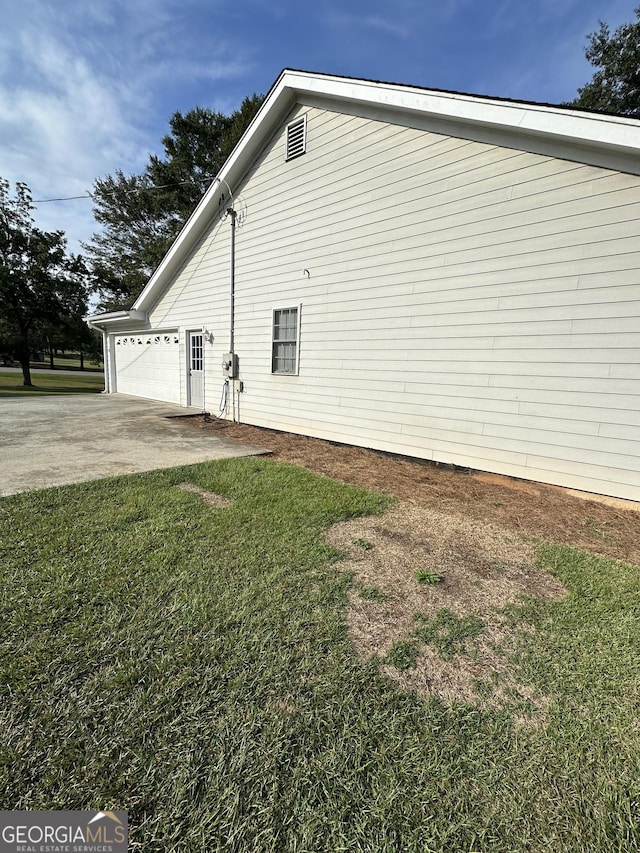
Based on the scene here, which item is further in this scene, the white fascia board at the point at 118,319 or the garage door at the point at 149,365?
the white fascia board at the point at 118,319

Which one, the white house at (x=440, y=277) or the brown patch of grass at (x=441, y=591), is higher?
the white house at (x=440, y=277)

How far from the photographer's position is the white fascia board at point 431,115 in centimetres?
362

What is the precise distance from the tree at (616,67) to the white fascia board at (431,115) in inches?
423

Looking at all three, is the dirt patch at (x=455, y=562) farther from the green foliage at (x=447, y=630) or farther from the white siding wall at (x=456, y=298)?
the white siding wall at (x=456, y=298)

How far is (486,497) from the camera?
4.05 m

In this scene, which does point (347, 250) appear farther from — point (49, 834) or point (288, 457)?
point (49, 834)

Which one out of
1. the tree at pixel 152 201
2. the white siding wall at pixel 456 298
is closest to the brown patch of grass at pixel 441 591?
the white siding wall at pixel 456 298

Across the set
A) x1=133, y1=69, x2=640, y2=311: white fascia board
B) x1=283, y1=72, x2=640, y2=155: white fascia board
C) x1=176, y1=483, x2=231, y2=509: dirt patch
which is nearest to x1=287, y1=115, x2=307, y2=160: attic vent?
x1=133, y1=69, x2=640, y2=311: white fascia board

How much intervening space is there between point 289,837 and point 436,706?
736 mm

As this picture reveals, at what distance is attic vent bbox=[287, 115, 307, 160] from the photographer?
6.52 metres

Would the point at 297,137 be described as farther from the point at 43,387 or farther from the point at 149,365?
the point at 43,387

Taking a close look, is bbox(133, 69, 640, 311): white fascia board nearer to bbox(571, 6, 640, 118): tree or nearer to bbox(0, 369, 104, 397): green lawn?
bbox(571, 6, 640, 118): tree

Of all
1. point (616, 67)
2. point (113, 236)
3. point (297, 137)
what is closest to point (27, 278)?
point (113, 236)

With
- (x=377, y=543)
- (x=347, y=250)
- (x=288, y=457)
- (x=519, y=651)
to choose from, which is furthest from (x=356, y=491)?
(x=347, y=250)
